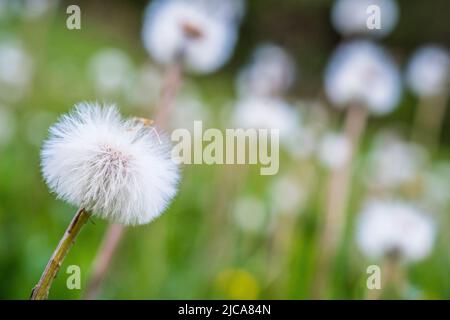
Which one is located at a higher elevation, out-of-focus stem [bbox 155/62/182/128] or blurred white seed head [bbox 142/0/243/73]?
blurred white seed head [bbox 142/0/243/73]

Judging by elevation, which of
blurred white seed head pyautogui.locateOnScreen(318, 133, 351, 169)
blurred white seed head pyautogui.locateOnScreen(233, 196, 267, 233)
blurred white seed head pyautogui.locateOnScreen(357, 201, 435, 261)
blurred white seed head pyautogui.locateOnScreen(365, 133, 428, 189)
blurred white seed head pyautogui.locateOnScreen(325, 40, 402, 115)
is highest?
blurred white seed head pyautogui.locateOnScreen(325, 40, 402, 115)

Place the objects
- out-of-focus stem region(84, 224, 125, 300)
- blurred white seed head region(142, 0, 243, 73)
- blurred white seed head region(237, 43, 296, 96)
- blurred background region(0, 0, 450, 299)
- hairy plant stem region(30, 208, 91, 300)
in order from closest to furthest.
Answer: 1. hairy plant stem region(30, 208, 91, 300)
2. out-of-focus stem region(84, 224, 125, 300)
3. blurred white seed head region(142, 0, 243, 73)
4. blurred background region(0, 0, 450, 299)
5. blurred white seed head region(237, 43, 296, 96)

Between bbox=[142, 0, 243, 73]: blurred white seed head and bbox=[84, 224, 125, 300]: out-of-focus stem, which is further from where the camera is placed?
bbox=[142, 0, 243, 73]: blurred white seed head

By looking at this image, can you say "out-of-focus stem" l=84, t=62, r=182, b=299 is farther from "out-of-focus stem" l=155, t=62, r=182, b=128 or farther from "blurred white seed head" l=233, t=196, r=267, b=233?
"blurred white seed head" l=233, t=196, r=267, b=233

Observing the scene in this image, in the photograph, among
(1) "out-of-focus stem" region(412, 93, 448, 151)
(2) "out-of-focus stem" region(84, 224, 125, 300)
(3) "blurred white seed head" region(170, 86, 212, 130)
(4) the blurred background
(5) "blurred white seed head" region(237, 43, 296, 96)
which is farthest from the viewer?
(1) "out-of-focus stem" region(412, 93, 448, 151)

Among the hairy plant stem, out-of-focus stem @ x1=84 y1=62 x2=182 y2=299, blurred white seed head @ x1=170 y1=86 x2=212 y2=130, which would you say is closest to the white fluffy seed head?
the hairy plant stem

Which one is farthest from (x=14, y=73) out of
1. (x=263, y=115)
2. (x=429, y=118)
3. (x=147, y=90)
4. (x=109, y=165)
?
(x=429, y=118)

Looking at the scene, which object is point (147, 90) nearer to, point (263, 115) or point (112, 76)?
point (112, 76)
